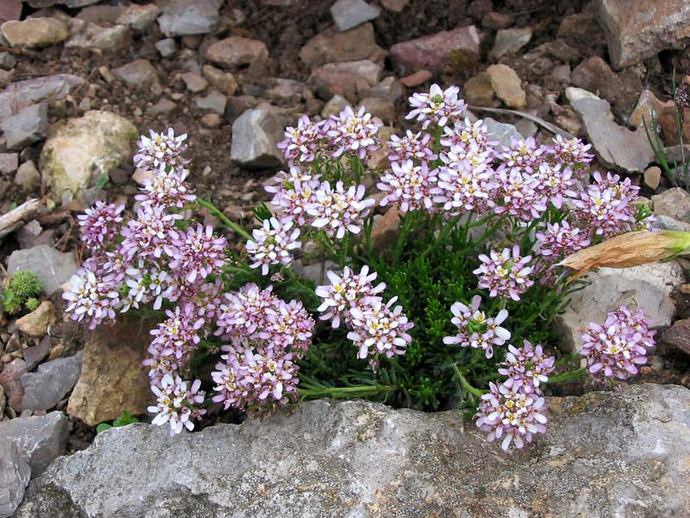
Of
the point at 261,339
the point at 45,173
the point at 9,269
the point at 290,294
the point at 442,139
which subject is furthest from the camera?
the point at 45,173

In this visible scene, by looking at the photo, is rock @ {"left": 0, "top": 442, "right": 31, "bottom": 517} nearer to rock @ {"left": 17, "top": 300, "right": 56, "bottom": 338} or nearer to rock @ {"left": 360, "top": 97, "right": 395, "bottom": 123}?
rock @ {"left": 17, "top": 300, "right": 56, "bottom": 338}

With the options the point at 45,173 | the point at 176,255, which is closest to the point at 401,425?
the point at 176,255

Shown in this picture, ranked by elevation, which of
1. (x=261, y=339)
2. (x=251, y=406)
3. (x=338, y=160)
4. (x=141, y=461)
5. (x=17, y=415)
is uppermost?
(x=338, y=160)

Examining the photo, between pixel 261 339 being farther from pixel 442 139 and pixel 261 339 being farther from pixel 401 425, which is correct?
pixel 442 139

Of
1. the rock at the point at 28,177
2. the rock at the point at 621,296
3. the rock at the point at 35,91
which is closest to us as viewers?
the rock at the point at 621,296

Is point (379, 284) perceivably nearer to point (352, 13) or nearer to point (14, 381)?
point (14, 381)

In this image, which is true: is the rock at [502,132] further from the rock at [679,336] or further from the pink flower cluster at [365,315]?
the pink flower cluster at [365,315]

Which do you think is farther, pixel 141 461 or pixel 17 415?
pixel 17 415

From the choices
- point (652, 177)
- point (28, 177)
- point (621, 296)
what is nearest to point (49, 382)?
point (28, 177)

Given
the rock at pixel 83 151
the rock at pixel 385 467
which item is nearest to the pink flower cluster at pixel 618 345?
the rock at pixel 385 467
